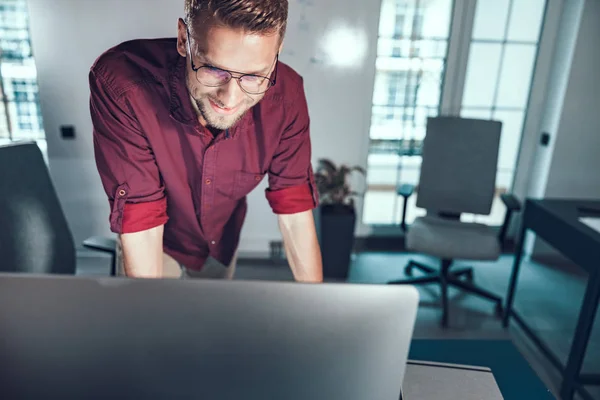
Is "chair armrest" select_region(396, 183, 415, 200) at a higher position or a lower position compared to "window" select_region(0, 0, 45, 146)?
lower

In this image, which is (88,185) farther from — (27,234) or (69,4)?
(27,234)

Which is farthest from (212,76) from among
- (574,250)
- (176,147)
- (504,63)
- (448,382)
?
(504,63)

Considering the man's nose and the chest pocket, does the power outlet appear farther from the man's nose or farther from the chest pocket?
the man's nose


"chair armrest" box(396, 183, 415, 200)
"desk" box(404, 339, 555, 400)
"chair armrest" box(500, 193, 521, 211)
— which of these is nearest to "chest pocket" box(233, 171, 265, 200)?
"desk" box(404, 339, 555, 400)

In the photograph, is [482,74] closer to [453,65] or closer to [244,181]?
[453,65]

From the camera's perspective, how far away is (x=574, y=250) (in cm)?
201

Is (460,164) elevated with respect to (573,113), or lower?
lower

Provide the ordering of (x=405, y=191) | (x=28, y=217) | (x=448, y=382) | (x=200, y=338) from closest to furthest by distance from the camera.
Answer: (x=200, y=338) < (x=448, y=382) < (x=28, y=217) < (x=405, y=191)

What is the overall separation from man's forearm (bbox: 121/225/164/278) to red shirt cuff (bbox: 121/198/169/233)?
0.05ft

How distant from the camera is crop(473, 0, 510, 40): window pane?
9.96 feet

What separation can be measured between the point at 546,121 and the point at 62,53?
318 centimetres

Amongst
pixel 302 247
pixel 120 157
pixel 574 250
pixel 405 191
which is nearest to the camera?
pixel 120 157

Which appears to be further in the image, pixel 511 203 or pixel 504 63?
pixel 504 63

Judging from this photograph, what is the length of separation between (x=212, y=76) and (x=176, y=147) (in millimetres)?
313
